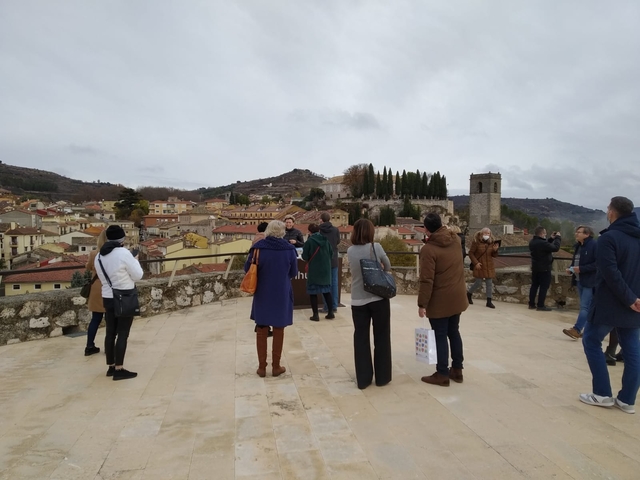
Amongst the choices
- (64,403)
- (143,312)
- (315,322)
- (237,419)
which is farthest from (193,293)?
(237,419)

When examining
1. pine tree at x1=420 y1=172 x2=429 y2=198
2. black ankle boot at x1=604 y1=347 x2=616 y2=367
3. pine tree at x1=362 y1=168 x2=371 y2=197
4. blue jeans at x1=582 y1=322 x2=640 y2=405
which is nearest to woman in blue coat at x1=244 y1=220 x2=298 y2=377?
blue jeans at x1=582 y1=322 x2=640 y2=405

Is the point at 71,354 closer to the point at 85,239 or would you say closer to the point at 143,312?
the point at 143,312

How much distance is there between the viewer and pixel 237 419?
10.8ft

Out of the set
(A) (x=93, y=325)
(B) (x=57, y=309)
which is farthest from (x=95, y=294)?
(B) (x=57, y=309)

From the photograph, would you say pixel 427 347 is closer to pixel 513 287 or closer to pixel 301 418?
pixel 301 418

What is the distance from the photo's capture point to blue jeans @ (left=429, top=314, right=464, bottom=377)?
3996 millimetres

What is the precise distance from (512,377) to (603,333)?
1.01m

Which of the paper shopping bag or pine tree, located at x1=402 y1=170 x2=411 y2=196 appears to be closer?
the paper shopping bag

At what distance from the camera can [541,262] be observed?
746 centimetres

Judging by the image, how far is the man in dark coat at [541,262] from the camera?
292 inches

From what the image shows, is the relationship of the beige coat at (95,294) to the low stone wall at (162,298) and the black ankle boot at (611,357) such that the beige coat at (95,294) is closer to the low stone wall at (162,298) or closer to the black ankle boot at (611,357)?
the low stone wall at (162,298)

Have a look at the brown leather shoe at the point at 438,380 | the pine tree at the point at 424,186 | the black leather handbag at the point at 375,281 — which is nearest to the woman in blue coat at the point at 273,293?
the black leather handbag at the point at 375,281

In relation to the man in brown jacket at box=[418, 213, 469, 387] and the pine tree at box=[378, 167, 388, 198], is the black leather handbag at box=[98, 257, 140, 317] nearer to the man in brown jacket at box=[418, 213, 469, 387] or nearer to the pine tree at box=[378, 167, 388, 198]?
the man in brown jacket at box=[418, 213, 469, 387]

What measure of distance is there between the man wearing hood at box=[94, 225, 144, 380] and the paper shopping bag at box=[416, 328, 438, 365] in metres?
2.85
